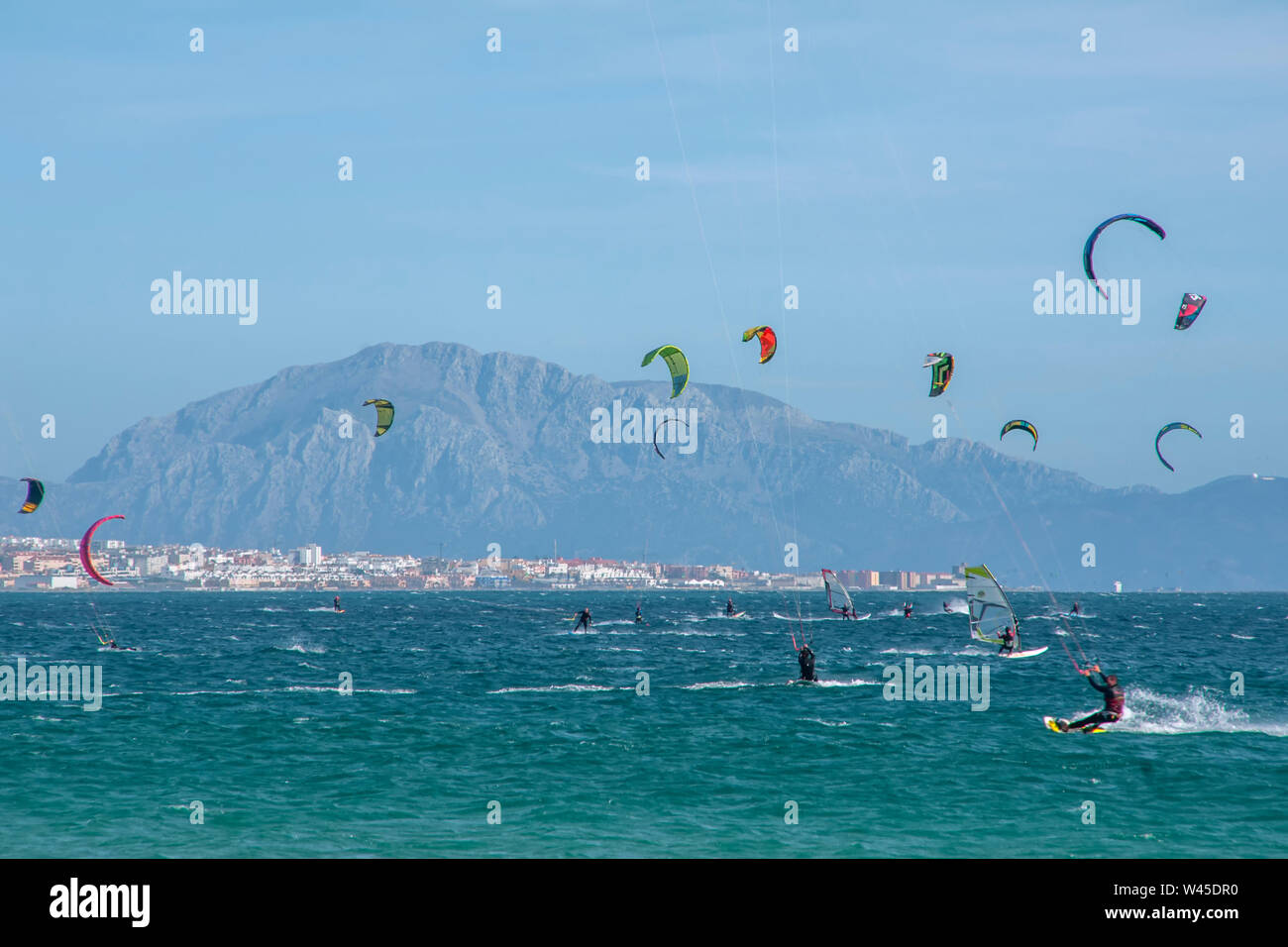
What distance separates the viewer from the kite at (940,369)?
39375mm

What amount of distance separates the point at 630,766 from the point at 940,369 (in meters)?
19.4

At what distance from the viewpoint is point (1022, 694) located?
4150 centimetres

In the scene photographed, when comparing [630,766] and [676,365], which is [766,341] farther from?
[630,766]

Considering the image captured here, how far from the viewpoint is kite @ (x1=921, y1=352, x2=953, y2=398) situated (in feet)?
129

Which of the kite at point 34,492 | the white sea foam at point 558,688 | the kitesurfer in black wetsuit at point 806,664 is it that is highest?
the kite at point 34,492

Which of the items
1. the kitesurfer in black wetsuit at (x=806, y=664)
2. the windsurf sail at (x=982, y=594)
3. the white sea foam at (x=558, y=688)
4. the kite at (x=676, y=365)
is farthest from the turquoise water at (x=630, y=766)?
the kite at (x=676, y=365)

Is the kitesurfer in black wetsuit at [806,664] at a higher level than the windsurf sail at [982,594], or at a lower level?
lower

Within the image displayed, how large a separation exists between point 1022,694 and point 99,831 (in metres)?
29.5

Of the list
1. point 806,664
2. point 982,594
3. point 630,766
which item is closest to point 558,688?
point 806,664

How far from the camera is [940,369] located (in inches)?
1599

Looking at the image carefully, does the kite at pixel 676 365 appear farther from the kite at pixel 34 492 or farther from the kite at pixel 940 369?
the kite at pixel 34 492

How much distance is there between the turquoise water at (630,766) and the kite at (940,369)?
9485mm
